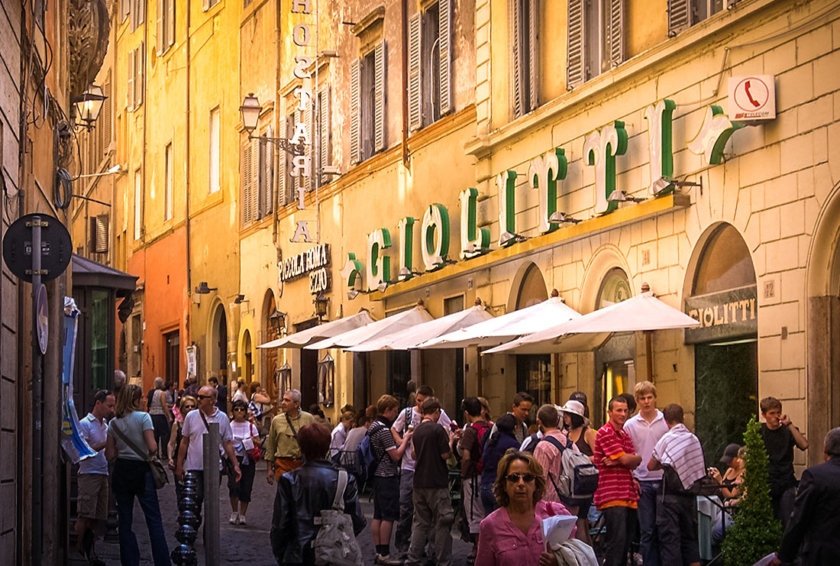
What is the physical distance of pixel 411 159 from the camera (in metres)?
Result: 25.6

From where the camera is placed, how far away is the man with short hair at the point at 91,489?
1444 cm

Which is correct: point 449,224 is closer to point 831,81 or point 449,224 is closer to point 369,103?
point 369,103

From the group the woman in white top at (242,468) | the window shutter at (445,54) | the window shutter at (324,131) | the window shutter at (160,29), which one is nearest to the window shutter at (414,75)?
the window shutter at (445,54)

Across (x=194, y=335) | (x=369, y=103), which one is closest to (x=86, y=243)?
(x=194, y=335)

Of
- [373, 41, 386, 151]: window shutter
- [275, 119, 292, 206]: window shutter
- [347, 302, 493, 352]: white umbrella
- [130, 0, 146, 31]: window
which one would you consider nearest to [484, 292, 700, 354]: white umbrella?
[347, 302, 493, 352]: white umbrella

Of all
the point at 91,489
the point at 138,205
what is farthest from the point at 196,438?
the point at 138,205

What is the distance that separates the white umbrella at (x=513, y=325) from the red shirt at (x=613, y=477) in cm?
387

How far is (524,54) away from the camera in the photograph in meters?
21.0

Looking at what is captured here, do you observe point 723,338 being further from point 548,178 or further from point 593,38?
point 593,38

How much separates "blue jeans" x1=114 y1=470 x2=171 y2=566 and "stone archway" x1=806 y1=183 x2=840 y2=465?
5.68 meters

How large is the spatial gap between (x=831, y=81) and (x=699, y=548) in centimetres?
418

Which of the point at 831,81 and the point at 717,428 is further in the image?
the point at 717,428

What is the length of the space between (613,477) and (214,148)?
93.7 feet

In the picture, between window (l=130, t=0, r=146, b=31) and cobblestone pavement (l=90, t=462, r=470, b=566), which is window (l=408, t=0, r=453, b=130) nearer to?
cobblestone pavement (l=90, t=462, r=470, b=566)
